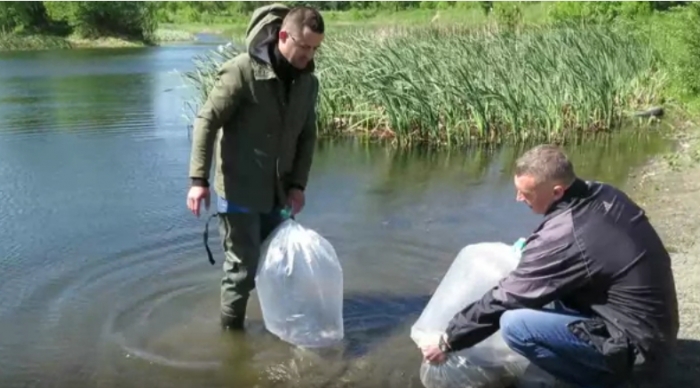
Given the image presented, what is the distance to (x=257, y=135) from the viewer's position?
429cm

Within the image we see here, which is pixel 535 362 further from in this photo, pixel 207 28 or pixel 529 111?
pixel 207 28

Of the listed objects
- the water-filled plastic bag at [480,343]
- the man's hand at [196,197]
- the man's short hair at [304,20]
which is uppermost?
the man's short hair at [304,20]

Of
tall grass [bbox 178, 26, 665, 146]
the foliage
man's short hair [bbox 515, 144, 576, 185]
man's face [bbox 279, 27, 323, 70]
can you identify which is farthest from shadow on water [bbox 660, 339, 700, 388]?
the foliage

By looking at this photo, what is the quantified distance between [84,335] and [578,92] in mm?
8701

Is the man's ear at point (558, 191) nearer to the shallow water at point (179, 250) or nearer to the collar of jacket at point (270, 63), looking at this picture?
the shallow water at point (179, 250)

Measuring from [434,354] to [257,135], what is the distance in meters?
1.49

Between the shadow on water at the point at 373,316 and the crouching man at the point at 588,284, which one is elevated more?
the crouching man at the point at 588,284

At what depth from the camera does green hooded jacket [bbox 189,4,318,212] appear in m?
4.15

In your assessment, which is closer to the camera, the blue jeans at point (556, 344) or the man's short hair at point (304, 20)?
the blue jeans at point (556, 344)

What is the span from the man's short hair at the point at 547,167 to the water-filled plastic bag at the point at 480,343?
2.27ft

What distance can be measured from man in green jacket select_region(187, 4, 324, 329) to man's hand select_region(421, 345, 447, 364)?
1.21 meters

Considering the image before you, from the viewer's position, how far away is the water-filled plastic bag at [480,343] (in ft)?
12.6

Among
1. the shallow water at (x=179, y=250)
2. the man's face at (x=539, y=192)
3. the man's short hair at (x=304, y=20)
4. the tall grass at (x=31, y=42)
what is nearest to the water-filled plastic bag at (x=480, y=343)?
the shallow water at (x=179, y=250)

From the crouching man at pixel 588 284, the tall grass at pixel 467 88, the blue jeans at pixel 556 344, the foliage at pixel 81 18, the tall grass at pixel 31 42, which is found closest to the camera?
the crouching man at pixel 588 284
